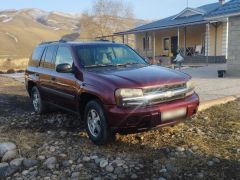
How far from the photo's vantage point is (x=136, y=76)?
548 centimetres

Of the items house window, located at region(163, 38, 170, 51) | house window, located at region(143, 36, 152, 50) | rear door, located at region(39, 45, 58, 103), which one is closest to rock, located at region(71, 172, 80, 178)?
rear door, located at region(39, 45, 58, 103)

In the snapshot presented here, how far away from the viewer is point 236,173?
14.4 ft

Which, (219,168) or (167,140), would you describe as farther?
(167,140)

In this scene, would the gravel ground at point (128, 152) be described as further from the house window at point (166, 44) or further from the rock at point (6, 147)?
the house window at point (166, 44)

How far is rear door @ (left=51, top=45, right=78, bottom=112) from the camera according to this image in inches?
246

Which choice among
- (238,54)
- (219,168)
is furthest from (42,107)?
(238,54)

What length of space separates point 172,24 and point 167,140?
20934 millimetres

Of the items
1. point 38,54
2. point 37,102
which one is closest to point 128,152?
point 37,102

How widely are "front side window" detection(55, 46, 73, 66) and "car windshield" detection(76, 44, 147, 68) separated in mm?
214

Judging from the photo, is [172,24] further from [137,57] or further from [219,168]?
[219,168]

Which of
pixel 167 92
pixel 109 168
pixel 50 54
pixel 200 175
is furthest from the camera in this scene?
pixel 50 54

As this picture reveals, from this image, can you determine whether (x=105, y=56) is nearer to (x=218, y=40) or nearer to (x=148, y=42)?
(x=218, y=40)

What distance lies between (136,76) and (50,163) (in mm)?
1890

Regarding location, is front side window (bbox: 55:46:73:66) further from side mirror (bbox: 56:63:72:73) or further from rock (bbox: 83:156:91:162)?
rock (bbox: 83:156:91:162)
